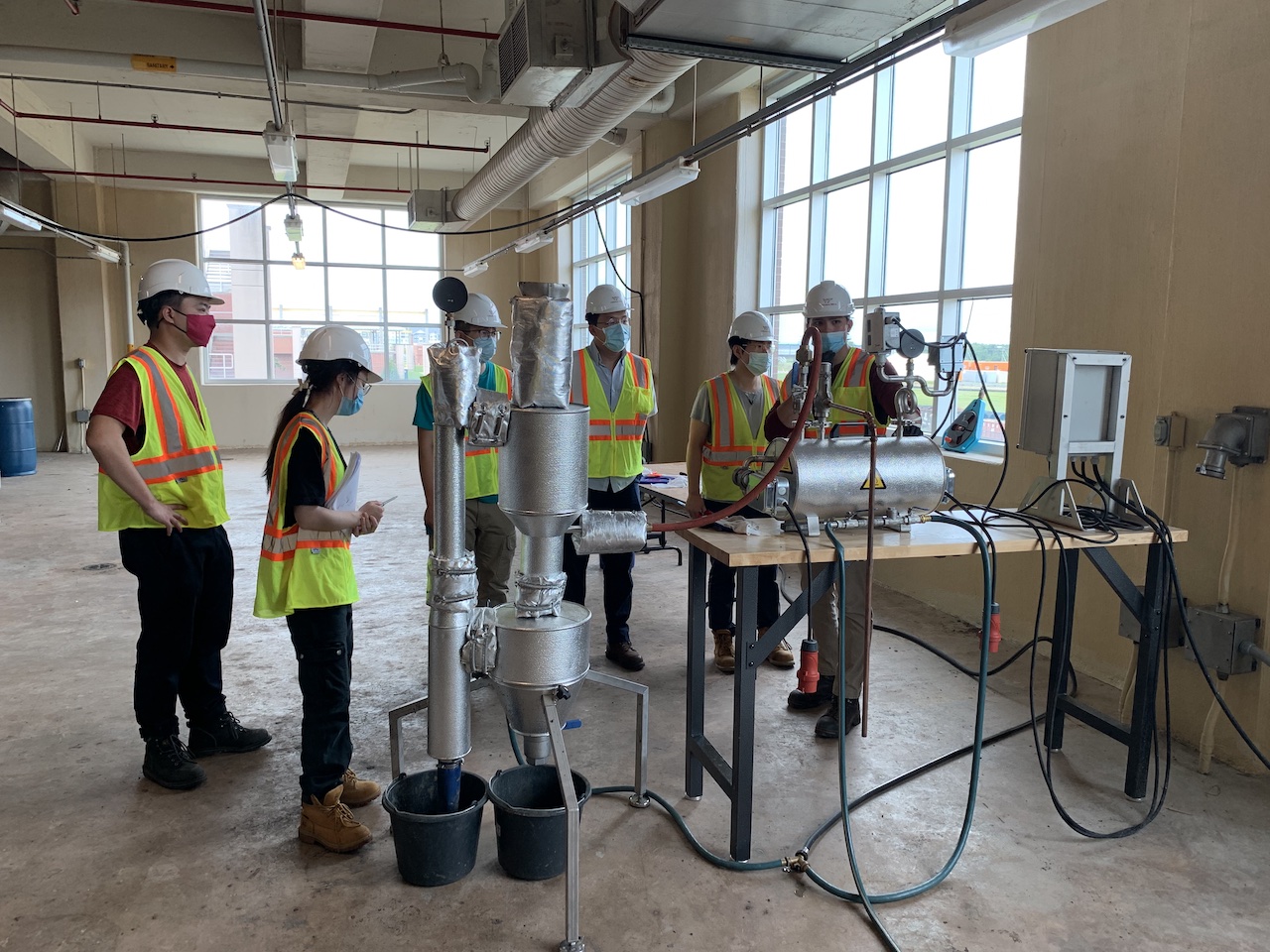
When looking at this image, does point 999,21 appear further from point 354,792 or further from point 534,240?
point 534,240

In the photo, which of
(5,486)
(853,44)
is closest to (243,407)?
(5,486)

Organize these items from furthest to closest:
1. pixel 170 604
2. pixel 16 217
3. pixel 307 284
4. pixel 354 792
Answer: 1. pixel 307 284
2. pixel 16 217
3. pixel 170 604
4. pixel 354 792

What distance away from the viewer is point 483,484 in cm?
314

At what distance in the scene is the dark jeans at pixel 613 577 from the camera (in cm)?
352

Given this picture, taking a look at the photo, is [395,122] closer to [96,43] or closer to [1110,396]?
[96,43]

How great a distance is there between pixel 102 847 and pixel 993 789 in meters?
2.45

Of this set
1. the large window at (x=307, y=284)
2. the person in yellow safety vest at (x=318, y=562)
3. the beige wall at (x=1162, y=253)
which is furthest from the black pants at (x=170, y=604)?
the large window at (x=307, y=284)

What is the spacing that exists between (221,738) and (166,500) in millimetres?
812

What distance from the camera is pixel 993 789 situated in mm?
2535

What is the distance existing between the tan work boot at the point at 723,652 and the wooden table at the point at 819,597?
1.07 metres

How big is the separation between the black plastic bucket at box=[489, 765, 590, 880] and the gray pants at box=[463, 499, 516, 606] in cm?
111

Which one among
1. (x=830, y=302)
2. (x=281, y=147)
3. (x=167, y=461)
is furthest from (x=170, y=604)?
(x=281, y=147)

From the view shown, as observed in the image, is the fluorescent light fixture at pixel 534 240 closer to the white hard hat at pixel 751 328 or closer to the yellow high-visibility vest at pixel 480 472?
the white hard hat at pixel 751 328

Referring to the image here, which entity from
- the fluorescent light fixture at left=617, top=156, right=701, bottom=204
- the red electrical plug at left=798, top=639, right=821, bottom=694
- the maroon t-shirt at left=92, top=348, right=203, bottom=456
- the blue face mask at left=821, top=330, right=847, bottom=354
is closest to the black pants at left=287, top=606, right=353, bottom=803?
the maroon t-shirt at left=92, top=348, right=203, bottom=456
